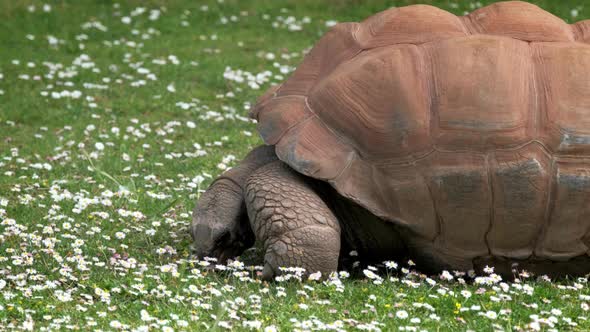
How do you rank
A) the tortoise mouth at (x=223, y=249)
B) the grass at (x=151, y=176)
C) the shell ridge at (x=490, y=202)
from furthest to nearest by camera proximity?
the tortoise mouth at (x=223, y=249), the shell ridge at (x=490, y=202), the grass at (x=151, y=176)

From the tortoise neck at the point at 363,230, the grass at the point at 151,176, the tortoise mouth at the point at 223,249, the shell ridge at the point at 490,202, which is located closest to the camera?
the grass at the point at 151,176

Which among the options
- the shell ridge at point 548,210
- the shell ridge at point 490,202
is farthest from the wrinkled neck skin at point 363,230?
the shell ridge at point 548,210

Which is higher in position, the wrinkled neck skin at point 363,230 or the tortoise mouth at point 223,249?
the wrinkled neck skin at point 363,230

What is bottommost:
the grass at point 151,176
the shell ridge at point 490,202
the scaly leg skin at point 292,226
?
the grass at point 151,176

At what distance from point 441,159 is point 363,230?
636 millimetres

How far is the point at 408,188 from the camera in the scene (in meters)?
4.95

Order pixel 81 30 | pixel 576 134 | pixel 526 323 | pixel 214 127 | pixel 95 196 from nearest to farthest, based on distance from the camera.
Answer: pixel 526 323
pixel 576 134
pixel 95 196
pixel 214 127
pixel 81 30

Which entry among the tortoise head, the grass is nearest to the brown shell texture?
the grass

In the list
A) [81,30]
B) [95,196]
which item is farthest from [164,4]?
[95,196]

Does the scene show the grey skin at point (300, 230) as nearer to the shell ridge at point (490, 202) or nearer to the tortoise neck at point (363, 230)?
the tortoise neck at point (363, 230)

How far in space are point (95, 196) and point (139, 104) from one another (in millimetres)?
3036

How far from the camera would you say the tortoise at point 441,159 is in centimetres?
491

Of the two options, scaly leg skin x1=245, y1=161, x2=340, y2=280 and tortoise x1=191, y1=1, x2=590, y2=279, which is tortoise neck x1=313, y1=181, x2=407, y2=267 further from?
scaly leg skin x1=245, y1=161, x2=340, y2=280

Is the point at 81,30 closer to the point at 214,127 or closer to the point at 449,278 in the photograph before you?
the point at 214,127
